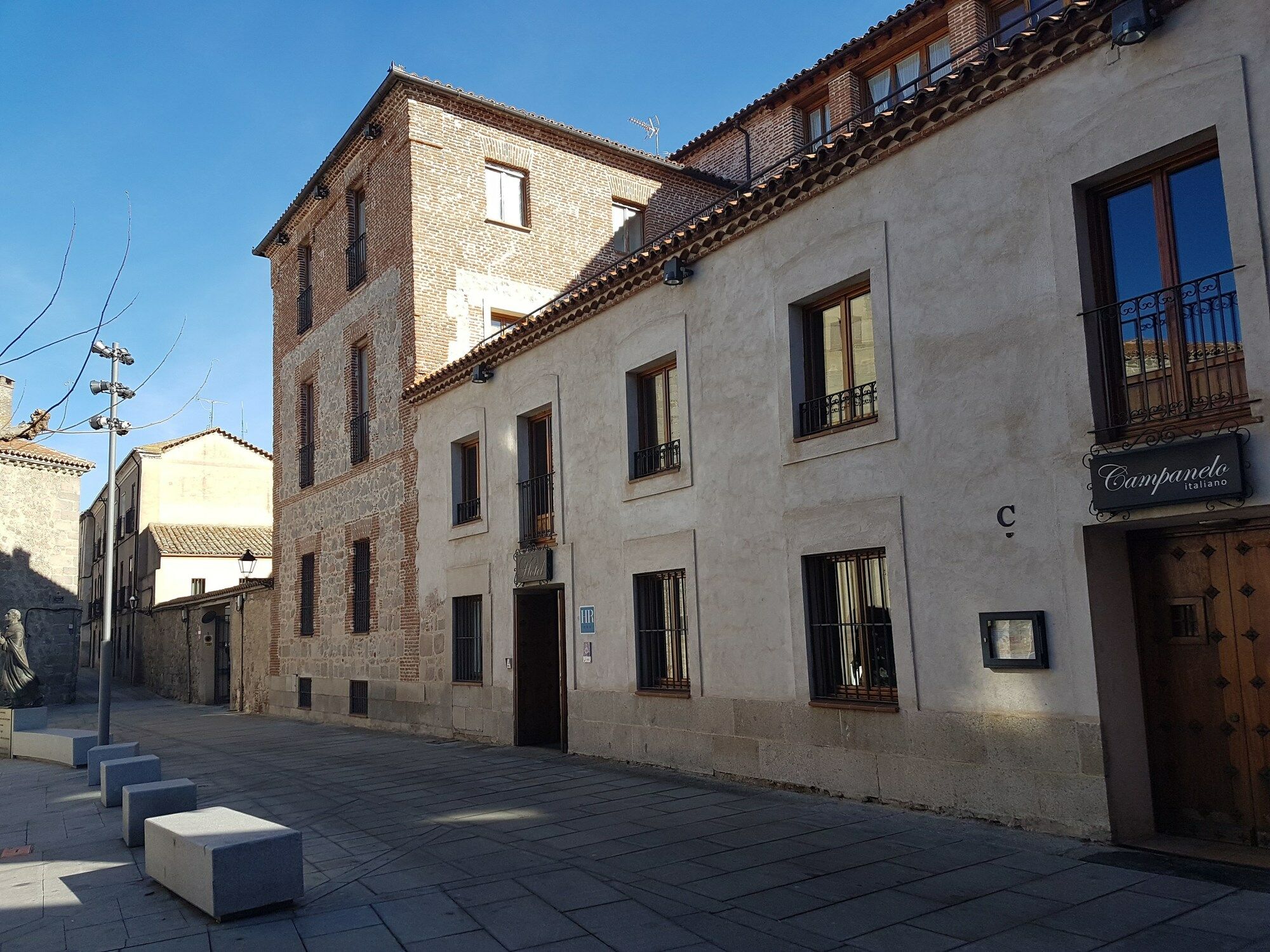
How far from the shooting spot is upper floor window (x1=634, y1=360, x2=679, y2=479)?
36.6 ft

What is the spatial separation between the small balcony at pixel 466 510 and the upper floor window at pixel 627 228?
6879mm

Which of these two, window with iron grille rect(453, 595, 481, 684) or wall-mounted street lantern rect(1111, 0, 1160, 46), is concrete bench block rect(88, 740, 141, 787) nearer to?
window with iron grille rect(453, 595, 481, 684)

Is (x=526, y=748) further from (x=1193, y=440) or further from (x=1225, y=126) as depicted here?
(x=1225, y=126)

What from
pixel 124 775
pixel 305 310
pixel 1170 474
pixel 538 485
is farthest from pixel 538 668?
pixel 305 310

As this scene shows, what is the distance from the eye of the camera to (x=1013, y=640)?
7.12m

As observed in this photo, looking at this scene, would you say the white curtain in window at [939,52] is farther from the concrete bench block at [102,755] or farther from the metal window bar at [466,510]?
the concrete bench block at [102,755]

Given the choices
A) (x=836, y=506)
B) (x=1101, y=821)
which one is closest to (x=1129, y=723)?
(x=1101, y=821)

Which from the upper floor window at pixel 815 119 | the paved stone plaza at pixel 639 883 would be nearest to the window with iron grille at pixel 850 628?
the paved stone plaza at pixel 639 883

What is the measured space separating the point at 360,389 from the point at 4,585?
1845cm

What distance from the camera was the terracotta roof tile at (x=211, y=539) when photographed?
35.5 meters

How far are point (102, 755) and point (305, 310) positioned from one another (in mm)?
12060

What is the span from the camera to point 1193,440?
607cm

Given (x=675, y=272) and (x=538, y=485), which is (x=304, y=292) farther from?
(x=675, y=272)

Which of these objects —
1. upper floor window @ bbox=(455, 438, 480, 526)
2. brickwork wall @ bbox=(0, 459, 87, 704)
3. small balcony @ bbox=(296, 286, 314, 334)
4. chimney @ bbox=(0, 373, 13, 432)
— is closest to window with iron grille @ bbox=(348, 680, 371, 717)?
upper floor window @ bbox=(455, 438, 480, 526)
